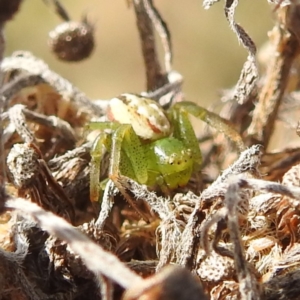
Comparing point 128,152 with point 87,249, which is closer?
point 87,249

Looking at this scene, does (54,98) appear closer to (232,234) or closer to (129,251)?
(129,251)

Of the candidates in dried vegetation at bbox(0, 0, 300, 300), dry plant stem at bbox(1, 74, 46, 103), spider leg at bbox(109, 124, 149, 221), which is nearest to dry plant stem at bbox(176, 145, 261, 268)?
dried vegetation at bbox(0, 0, 300, 300)

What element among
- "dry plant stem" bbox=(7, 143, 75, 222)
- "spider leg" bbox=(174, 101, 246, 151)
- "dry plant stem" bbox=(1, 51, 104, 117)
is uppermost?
"dry plant stem" bbox=(1, 51, 104, 117)

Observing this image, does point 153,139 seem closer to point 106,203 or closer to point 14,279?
point 106,203

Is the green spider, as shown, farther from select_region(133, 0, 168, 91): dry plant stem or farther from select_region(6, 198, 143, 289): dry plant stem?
select_region(6, 198, 143, 289): dry plant stem

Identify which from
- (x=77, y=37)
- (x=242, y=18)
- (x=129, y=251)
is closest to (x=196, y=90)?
(x=242, y=18)

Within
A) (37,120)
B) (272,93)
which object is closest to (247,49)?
(272,93)

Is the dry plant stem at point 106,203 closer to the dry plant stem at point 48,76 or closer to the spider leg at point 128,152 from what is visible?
the spider leg at point 128,152
